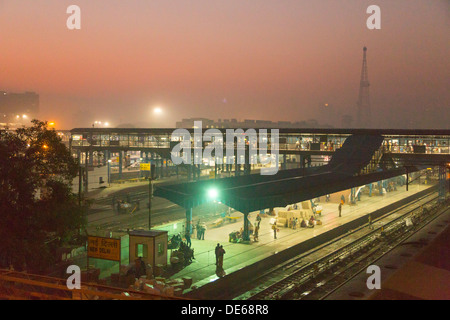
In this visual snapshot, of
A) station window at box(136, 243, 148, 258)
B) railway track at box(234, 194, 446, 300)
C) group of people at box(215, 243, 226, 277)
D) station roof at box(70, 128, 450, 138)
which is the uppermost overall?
station roof at box(70, 128, 450, 138)

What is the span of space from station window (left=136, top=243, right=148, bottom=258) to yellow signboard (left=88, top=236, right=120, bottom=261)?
1.79 metres

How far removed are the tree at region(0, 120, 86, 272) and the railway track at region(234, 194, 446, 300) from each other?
6.93 metres

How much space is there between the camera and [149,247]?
16.0 metres

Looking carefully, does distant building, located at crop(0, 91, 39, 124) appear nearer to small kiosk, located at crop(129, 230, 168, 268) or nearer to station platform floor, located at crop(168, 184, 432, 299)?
station platform floor, located at crop(168, 184, 432, 299)

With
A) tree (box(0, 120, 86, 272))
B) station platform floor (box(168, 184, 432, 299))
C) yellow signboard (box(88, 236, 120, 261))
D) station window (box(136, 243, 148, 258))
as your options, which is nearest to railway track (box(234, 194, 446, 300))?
station platform floor (box(168, 184, 432, 299))

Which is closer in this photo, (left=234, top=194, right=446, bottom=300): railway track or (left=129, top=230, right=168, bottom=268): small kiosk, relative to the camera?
(left=234, top=194, right=446, bottom=300): railway track

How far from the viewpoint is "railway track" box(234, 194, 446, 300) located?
1565 cm

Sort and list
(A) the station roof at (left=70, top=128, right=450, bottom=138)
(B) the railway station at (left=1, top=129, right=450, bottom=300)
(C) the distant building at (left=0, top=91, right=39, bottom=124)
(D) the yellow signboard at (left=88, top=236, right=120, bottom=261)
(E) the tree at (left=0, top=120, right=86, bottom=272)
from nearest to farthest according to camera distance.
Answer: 1. (E) the tree at (left=0, top=120, right=86, bottom=272)
2. (D) the yellow signboard at (left=88, top=236, right=120, bottom=261)
3. (B) the railway station at (left=1, top=129, right=450, bottom=300)
4. (A) the station roof at (left=70, top=128, right=450, bottom=138)
5. (C) the distant building at (left=0, top=91, right=39, bottom=124)

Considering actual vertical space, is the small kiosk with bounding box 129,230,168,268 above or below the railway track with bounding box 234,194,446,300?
above

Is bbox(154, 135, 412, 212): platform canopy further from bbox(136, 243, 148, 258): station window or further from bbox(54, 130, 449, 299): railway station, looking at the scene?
bbox(136, 243, 148, 258): station window

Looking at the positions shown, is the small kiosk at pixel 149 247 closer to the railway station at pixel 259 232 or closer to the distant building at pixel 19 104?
the railway station at pixel 259 232

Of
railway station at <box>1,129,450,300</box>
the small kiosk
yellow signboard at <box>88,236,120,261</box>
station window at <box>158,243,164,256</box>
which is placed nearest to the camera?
yellow signboard at <box>88,236,120,261</box>
